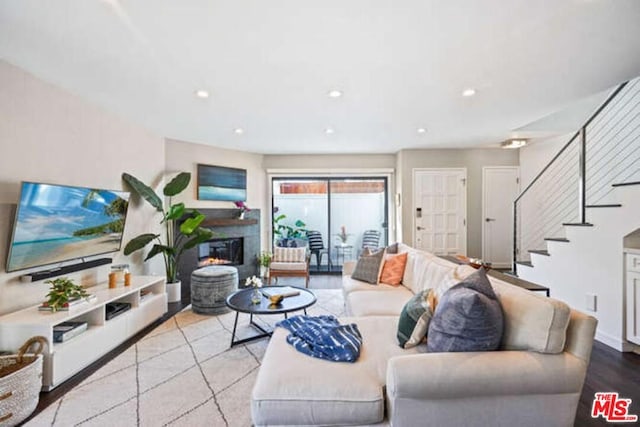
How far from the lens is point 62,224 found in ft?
8.69

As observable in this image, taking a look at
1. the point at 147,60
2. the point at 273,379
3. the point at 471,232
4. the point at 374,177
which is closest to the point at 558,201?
the point at 471,232

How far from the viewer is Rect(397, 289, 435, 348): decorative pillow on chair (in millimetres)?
1785

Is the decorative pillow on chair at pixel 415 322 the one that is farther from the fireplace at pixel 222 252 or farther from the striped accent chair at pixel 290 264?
the fireplace at pixel 222 252

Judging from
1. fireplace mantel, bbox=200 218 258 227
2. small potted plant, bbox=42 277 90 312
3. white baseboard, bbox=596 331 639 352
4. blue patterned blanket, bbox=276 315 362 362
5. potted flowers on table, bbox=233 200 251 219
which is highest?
potted flowers on table, bbox=233 200 251 219

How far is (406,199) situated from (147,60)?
457 centimetres

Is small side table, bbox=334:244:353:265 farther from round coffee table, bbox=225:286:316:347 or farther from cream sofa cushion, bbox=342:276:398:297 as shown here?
round coffee table, bbox=225:286:316:347

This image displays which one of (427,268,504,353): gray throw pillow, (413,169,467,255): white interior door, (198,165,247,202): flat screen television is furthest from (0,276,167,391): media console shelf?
(413,169,467,255): white interior door

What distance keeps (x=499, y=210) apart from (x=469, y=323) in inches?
198

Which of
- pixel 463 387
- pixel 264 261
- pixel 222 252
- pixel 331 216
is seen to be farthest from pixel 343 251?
pixel 463 387

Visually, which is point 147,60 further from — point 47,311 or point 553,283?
point 553,283

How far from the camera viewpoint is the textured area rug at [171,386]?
6.04 ft

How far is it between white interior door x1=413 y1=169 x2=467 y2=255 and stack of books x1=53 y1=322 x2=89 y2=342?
4.97 meters

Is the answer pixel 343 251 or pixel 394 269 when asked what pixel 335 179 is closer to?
pixel 343 251

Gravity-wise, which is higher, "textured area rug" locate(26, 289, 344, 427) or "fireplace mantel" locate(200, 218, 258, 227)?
"fireplace mantel" locate(200, 218, 258, 227)
